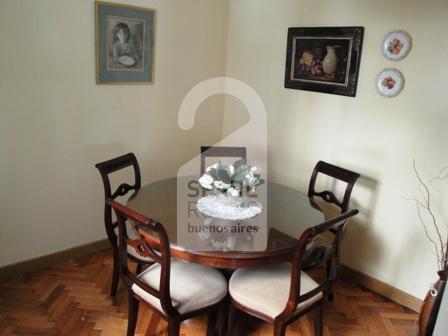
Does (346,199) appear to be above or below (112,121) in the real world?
below

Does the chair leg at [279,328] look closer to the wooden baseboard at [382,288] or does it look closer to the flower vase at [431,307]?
the flower vase at [431,307]

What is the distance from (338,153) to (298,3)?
114cm

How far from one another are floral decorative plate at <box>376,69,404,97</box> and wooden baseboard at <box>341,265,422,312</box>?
50.4 inches

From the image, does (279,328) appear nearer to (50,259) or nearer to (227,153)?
(227,153)

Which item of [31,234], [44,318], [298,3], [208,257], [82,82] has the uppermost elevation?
[298,3]

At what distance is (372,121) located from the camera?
8.40 feet

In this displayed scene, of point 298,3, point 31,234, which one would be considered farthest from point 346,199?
point 31,234

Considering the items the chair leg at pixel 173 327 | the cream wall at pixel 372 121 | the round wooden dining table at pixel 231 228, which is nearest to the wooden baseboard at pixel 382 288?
the cream wall at pixel 372 121

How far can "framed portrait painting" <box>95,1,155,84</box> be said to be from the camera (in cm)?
264

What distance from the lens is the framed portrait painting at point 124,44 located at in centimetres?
264

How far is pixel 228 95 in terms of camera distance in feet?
11.6

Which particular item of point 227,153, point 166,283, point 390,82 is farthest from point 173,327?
point 390,82

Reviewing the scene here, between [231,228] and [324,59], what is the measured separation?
1467 millimetres

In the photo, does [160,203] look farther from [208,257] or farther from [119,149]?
[119,149]
